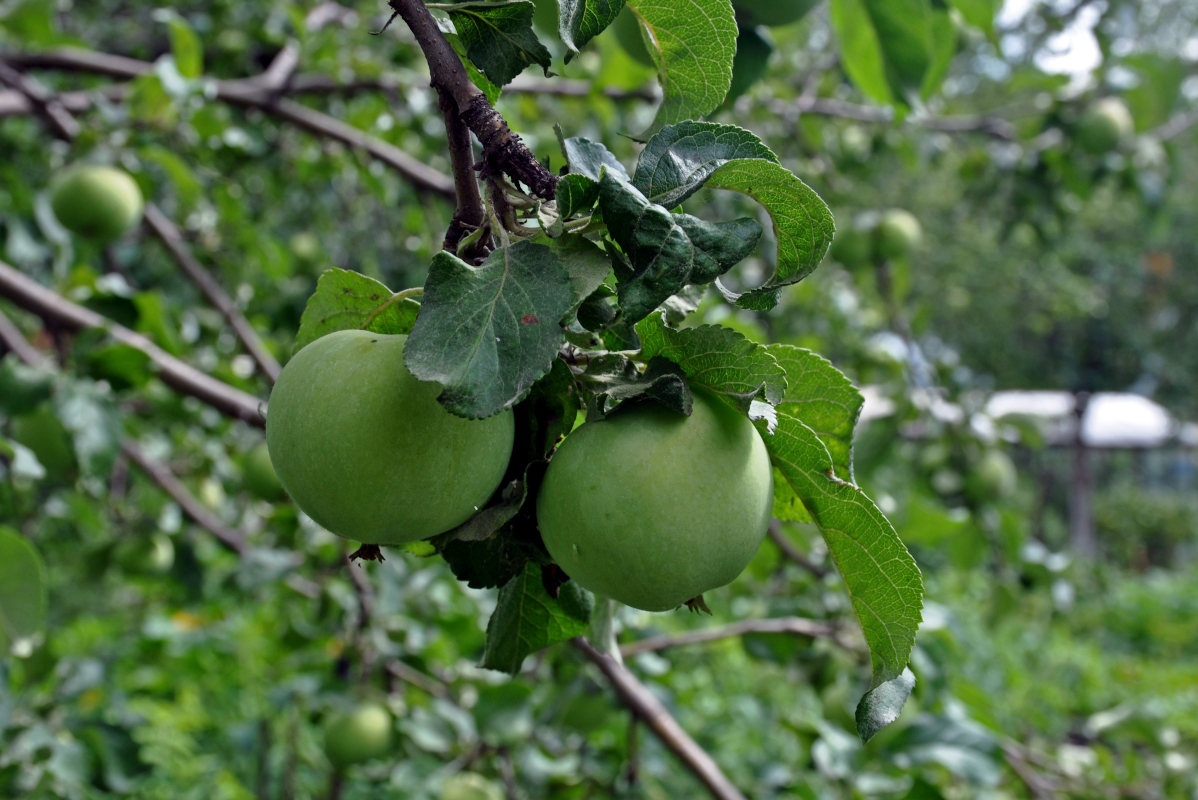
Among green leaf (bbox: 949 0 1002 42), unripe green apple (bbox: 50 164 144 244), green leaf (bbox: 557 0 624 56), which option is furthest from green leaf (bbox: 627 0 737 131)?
unripe green apple (bbox: 50 164 144 244)

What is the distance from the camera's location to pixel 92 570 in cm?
238

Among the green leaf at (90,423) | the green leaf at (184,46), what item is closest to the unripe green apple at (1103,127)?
the green leaf at (184,46)

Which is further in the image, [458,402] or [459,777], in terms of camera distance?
[459,777]

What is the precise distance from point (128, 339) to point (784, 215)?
1.50 m

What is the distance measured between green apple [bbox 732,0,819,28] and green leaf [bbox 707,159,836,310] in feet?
1.93

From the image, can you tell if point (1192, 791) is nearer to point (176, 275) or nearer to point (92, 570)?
point (92, 570)

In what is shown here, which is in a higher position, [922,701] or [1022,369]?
[922,701]

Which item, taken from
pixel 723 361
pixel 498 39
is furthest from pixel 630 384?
pixel 498 39

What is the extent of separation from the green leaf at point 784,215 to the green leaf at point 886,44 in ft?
2.69

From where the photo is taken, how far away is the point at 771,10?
3.65ft

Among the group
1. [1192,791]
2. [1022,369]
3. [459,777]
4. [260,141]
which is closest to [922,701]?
[459,777]

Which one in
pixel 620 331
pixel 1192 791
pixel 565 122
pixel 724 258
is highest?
pixel 724 258

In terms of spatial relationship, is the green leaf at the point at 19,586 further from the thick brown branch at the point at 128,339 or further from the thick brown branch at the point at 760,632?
the thick brown branch at the point at 760,632

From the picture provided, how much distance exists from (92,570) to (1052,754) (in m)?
3.08
